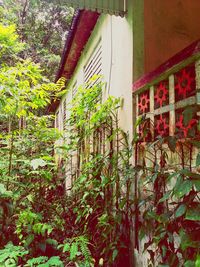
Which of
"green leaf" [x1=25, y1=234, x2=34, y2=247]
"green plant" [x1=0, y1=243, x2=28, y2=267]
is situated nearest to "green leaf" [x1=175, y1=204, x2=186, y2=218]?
"green plant" [x1=0, y1=243, x2=28, y2=267]

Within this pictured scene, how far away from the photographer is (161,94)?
10.4 ft

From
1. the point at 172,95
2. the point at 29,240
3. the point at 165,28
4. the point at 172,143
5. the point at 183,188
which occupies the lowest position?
the point at 29,240

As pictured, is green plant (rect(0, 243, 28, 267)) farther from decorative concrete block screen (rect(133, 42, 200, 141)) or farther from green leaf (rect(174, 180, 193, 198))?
green leaf (rect(174, 180, 193, 198))

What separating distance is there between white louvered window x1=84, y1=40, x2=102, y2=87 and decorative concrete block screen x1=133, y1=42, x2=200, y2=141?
2.73m

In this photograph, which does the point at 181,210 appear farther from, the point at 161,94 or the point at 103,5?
the point at 103,5

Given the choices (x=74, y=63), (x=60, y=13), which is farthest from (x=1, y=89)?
(x=60, y=13)

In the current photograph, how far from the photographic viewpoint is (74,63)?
9422 mm

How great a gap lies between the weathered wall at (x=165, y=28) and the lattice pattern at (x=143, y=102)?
495 millimetres

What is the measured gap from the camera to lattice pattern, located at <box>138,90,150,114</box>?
139 inches

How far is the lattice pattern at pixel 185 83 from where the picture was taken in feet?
8.63

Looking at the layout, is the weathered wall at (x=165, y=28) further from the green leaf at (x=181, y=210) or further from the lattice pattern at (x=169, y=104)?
the green leaf at (x=181, y=210)

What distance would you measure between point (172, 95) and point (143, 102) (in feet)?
2.55

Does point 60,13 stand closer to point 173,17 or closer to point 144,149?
point 173,17

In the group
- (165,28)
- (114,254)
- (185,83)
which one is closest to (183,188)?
(185,83)
